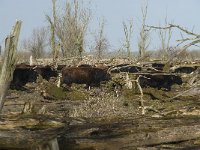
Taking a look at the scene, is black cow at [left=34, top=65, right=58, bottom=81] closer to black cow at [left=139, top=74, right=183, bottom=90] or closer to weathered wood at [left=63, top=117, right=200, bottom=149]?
black cow at [left=139, top=74, right=183, bottom=90]

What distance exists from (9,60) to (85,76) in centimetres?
1446

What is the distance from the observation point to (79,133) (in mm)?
4613

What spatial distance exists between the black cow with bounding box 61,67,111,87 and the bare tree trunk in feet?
46.5

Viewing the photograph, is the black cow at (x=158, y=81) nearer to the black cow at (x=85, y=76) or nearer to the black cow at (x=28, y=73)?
the black cow at (x=85, y=76)

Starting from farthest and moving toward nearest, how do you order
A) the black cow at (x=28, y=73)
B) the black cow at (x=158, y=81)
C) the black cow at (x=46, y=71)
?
the black cow at (x=46, y=71) → the black cow at (x=28, y=73) → the black cow at (x=158, y=81)

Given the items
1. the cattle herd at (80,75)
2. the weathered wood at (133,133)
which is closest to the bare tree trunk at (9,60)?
the weathered wood at (133,133)

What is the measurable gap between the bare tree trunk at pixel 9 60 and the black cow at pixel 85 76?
46.5 ft

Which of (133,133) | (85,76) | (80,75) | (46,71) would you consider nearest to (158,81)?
(85,76)

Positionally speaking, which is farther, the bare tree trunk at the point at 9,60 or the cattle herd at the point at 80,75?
the cattle herd at the point at 80,75

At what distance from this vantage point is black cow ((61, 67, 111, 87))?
18656 mm

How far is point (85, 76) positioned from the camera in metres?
18.8

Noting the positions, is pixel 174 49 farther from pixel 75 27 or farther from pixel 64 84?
pixel 75 27

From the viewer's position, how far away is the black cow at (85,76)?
1866cm

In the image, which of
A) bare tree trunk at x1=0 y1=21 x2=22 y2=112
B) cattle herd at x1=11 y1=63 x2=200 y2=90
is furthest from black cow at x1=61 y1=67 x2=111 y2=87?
bare tree trunk at x1=0 y1=21 x2=22 y2=112
